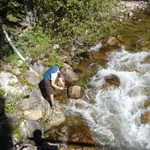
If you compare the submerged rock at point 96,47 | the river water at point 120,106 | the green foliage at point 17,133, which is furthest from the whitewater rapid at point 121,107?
the green foliage at point 17,133

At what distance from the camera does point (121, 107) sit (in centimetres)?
985

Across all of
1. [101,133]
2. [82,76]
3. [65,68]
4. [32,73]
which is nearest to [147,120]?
[101,133]

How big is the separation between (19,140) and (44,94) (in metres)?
2.45

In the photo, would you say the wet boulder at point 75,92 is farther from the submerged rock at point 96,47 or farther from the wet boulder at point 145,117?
the submerged rock at point 96,47

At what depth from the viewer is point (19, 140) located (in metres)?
7.73

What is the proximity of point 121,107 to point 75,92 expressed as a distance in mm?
1859

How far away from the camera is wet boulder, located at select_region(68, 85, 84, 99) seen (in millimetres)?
10040

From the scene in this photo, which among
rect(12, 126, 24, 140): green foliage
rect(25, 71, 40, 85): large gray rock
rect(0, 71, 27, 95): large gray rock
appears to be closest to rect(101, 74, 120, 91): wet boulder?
rect(25, 71, 40, 85): large gray rock

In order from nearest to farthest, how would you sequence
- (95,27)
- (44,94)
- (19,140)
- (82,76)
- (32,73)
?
(19,140) → (44,94) → (32,73) → (82,76) → (95,27)

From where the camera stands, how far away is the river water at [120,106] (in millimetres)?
8695

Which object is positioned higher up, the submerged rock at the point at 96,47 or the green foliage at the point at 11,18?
the green foliage at the point at 11,18

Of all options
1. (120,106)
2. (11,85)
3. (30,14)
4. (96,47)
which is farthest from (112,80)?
(30,14)

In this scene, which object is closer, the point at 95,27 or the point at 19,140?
the point at 19,140

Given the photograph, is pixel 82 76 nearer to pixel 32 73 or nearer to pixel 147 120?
pixel 32 73
